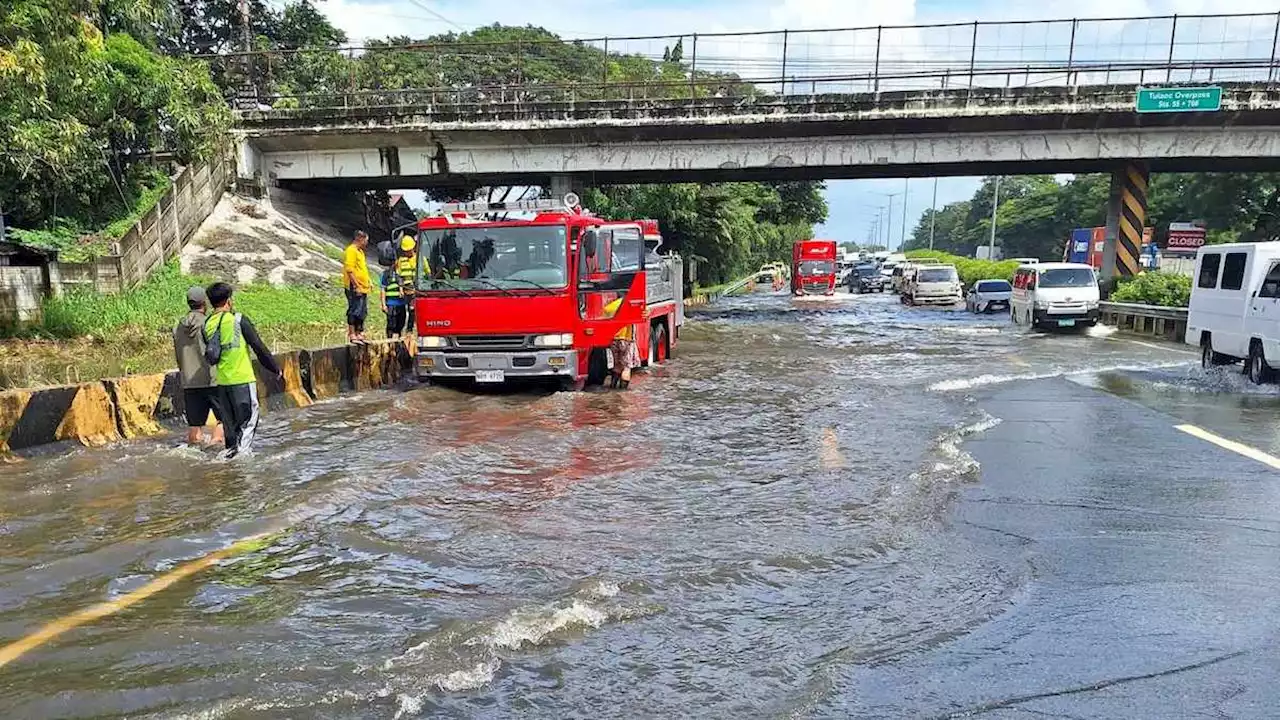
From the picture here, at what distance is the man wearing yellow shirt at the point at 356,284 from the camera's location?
1177 cm

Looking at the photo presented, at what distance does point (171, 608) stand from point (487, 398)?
6.82 m

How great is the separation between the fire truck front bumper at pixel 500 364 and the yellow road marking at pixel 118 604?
5530mm

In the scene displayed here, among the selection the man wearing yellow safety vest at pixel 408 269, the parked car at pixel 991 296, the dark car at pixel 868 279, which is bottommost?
the dark car at pixel 868 279

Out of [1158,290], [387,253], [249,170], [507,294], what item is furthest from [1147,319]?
[249,170]

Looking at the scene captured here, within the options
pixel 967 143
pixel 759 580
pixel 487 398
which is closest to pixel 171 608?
pixel 759 580

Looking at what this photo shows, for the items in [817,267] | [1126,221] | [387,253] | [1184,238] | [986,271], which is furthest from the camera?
[986,271]

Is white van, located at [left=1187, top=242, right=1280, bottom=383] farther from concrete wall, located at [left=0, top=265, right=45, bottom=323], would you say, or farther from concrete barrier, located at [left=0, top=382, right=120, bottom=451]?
Result: concrete wall, located at [left=0, top=265, right=45, bottom=323]

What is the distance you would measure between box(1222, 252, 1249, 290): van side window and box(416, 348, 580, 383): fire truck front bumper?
9506 millimetres

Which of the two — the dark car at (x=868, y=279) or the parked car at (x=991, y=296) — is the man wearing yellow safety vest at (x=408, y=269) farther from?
the dark car at (x=868, y=279)

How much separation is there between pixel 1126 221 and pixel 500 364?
24.4m

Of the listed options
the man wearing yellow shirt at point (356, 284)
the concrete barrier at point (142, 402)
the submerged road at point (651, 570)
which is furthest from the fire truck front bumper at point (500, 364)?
the concrete barrier at point (142, 402)

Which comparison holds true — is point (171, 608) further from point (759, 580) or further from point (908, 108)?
point (908, 108)

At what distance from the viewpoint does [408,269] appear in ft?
41.4

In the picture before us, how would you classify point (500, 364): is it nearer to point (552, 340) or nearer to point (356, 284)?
point (552, 340)
